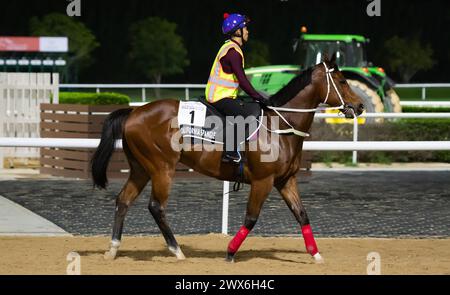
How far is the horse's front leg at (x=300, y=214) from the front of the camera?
28.7ft

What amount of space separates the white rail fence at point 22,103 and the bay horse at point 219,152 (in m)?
8.67

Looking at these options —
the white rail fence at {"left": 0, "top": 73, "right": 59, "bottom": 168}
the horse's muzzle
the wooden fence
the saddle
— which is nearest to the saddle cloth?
the saddle

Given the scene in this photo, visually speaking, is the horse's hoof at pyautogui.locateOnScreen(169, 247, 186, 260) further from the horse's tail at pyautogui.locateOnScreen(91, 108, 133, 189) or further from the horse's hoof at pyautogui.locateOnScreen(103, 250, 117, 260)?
the horse's tail at pyautogui.locateOnScreen(91, 108, 133, 189)

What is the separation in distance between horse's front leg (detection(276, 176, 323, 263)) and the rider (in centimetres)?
52

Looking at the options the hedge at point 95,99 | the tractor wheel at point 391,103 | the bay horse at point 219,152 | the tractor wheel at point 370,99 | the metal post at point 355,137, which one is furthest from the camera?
the tractor wheel at point 391,103

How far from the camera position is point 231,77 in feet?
28.9

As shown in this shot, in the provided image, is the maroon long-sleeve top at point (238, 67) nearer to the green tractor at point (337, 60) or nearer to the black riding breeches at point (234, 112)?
Result: the black riding breeches at point (234, 112)

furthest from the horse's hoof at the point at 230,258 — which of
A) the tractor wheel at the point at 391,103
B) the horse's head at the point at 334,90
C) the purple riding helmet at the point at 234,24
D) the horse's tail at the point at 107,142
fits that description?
the tractor wheel at the point at 391,103

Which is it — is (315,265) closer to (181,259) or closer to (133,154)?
(181,259)

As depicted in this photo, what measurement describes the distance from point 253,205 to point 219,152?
511mm

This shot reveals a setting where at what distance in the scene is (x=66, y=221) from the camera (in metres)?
11.3

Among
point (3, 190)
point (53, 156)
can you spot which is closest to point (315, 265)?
point (3, 190)

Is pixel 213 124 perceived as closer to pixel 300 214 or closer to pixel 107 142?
pixel 107 142

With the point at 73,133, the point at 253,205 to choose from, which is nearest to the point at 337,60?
the point at 73,133
